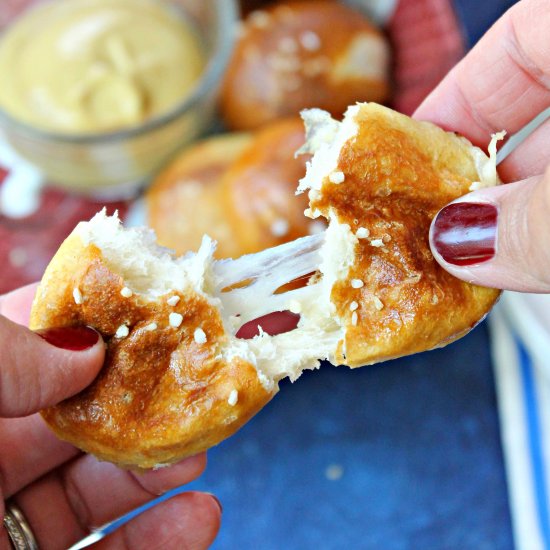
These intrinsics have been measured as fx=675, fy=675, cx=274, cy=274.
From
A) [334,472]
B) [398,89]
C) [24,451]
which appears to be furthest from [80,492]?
[398,89]

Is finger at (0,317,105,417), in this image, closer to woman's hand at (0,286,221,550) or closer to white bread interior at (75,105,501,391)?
white bread interior at (75,105,501,391)

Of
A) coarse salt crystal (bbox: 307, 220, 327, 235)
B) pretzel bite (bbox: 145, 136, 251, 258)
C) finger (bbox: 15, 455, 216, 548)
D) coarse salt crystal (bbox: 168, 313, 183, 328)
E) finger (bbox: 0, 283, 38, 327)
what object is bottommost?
finger (bbox: 15, 455, 216, 548)

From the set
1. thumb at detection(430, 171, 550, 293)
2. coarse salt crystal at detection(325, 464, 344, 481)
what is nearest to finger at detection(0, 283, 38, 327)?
thumb at detection(430, 171, 550, 293)

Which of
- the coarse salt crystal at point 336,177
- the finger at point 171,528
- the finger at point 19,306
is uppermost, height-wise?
the coarse salt crystal at point 336,177

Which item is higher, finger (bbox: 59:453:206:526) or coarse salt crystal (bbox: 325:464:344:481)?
finger (bbox: 59:453:206:526)

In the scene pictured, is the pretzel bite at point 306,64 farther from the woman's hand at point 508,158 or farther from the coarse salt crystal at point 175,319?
the coarse salt crystal at point 175,319

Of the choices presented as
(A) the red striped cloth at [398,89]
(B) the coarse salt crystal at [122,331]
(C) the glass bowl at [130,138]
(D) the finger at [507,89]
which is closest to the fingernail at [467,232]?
(D) the finger at [507,89]

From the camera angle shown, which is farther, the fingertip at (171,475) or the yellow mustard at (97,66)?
the yellow mustard at (97,66)

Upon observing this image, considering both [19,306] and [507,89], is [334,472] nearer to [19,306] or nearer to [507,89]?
[19,306]
